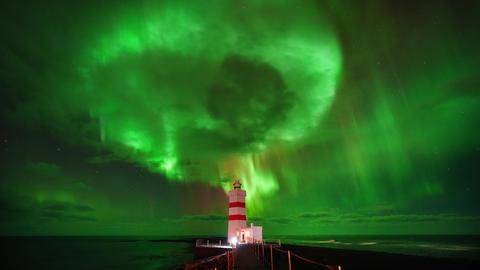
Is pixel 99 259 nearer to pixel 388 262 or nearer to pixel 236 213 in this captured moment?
pixel 236 213

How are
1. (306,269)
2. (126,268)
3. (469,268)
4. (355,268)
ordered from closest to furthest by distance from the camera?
(306,269)
(355,268)
(469,268)
(126,268)

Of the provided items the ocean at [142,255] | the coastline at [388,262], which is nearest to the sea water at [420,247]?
the ocean at [142,255]

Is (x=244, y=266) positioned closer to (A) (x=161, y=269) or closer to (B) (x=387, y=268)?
(B) (x=387, y=268)

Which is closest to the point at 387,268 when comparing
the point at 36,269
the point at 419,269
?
the point at 419,269

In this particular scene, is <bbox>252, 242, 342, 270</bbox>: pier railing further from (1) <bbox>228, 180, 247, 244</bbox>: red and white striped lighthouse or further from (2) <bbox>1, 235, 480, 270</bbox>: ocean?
(2) <bbox>1, 235, 480, 270</bbox>: ocean

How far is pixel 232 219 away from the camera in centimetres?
3728

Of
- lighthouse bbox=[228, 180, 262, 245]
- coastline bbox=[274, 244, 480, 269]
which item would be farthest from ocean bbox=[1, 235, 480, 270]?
lighthouse bbox=[228, 180, 262, 245]

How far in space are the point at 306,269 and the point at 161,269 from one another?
113 ft

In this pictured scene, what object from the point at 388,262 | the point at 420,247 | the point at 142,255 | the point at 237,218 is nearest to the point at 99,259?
the point at 142,255

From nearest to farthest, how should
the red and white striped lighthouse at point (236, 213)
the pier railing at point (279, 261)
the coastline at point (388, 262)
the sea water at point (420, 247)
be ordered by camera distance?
the pier railing at point (279, 261), the coastline at point (388, 262), the red and white striped lighthouse at point (236, 213), the sea water at point (420, 247)

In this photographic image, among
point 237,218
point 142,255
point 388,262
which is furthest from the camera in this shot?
point 142,255

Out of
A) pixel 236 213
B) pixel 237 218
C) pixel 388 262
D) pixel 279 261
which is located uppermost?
pixel 236 213

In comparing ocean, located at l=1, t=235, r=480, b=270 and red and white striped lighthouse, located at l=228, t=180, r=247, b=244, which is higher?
red and white striped lighthouse, located at l=228, t=180, r=247, b=244

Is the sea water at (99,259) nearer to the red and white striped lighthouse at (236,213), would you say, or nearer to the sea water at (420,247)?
the red and white striped lighthouse at (236,213)
